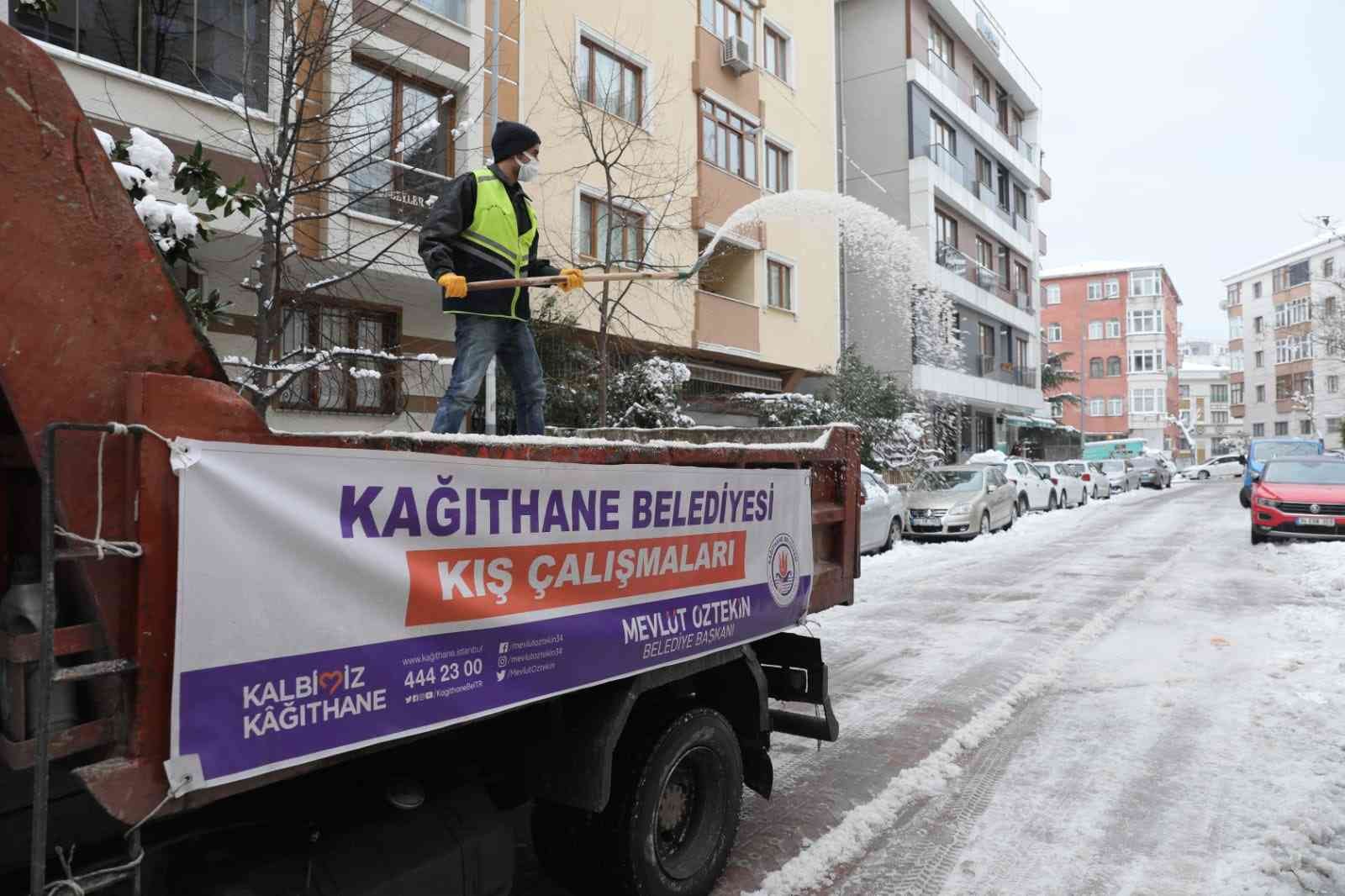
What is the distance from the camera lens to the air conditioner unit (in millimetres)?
19531

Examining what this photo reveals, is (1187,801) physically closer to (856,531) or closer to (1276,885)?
(1276,885)

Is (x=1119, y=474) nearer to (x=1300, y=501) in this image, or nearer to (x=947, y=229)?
(x=947, y=229)

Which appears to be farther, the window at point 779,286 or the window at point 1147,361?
the window at point 1147,361

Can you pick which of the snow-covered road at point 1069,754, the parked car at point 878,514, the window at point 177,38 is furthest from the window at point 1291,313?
the window at point 177,38

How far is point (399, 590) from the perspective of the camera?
219 cm

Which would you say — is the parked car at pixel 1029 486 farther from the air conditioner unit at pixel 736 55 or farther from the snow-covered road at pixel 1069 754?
the snow-covered road at pixel 1069 754

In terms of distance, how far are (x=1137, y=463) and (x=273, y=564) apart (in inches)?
1798

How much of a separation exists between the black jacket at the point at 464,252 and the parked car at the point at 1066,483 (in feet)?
79.5

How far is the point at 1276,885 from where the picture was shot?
3.49 m

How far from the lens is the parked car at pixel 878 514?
47.2 feet

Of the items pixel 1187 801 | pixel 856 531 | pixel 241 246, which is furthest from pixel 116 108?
pixel 1187 801

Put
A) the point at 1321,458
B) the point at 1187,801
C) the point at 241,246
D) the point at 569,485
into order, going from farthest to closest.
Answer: the point at 1321,458, the point at 241,246, the point at 1187,801, the point at 569,485

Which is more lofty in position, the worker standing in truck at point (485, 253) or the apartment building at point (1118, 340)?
the apartment building at point (1118, 340)

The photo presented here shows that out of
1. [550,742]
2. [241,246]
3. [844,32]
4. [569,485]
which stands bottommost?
[550,742]
